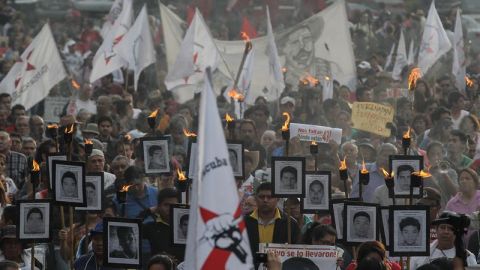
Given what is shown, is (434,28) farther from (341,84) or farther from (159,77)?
(159,77)

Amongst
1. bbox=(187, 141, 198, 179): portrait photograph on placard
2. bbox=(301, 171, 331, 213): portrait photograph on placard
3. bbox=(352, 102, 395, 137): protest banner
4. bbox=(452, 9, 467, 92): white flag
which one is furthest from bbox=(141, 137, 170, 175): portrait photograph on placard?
bbox=(452, 9, 467, 92): white flag

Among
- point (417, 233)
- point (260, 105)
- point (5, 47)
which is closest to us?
point (417, 233)

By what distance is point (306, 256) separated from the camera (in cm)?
1052

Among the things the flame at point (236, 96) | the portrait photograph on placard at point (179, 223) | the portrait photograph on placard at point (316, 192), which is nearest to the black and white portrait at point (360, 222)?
the portrait photograph on placard at point (316, 192)

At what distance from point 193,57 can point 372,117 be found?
515cm

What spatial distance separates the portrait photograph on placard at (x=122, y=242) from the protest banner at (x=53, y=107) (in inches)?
404

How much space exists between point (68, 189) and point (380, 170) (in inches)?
135

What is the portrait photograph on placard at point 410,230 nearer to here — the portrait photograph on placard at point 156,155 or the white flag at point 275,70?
the portrait photograph on placard at point 156,155

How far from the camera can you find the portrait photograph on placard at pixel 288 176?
37.3 ft

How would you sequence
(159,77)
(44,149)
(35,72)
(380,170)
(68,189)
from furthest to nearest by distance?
(159,77) → (35,72) → (44,149) → (380,170) → (68,189)

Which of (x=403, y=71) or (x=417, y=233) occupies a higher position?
(x=403, y=71)

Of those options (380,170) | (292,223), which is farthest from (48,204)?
(380,170)

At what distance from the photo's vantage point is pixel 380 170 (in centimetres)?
1357

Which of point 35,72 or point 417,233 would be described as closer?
point 417,233
